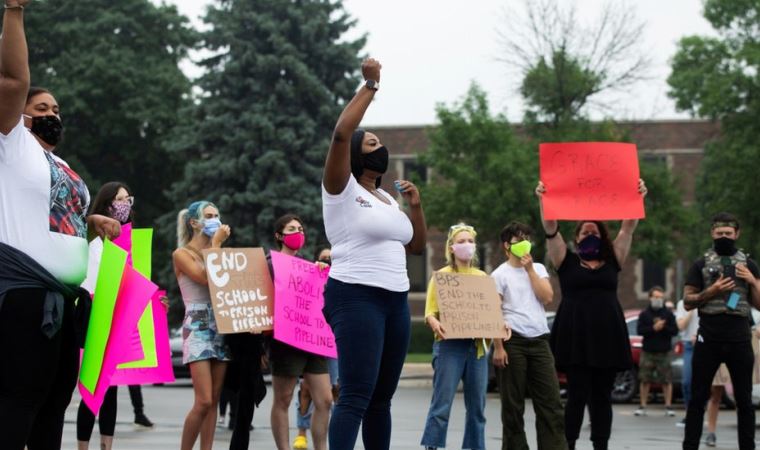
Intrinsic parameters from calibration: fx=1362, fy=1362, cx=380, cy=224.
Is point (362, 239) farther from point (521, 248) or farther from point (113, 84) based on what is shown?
point (113, 84)

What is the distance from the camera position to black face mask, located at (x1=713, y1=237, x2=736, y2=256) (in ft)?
34.7

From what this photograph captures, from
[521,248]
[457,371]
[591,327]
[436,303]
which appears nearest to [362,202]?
[591,327]

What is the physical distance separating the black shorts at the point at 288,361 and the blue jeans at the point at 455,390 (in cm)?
106

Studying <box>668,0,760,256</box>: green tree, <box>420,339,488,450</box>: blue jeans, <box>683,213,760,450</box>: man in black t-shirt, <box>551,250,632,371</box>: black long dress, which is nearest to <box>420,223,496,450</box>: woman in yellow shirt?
<box>420,339,488,450</box>: blue jeans

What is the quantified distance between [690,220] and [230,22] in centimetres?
1652

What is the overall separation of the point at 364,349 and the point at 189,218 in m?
3.16

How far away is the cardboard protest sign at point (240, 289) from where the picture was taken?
30.8 feet

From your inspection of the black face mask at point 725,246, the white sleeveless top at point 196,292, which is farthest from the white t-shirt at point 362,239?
the black face mask at point 725,246

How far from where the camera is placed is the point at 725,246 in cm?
1057

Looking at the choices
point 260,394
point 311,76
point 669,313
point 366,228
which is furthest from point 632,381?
point 311,76

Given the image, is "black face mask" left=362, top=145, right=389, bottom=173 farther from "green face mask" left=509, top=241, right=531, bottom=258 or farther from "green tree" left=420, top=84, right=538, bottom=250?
"green tree" left=420, top=84, right=538, bottom=250

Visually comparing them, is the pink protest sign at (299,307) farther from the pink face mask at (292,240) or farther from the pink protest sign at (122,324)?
the pink protest sign at (122,324)

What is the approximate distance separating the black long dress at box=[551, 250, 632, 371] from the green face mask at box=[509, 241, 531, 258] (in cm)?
40

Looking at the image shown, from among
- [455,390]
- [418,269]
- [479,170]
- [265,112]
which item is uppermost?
[265,112]
